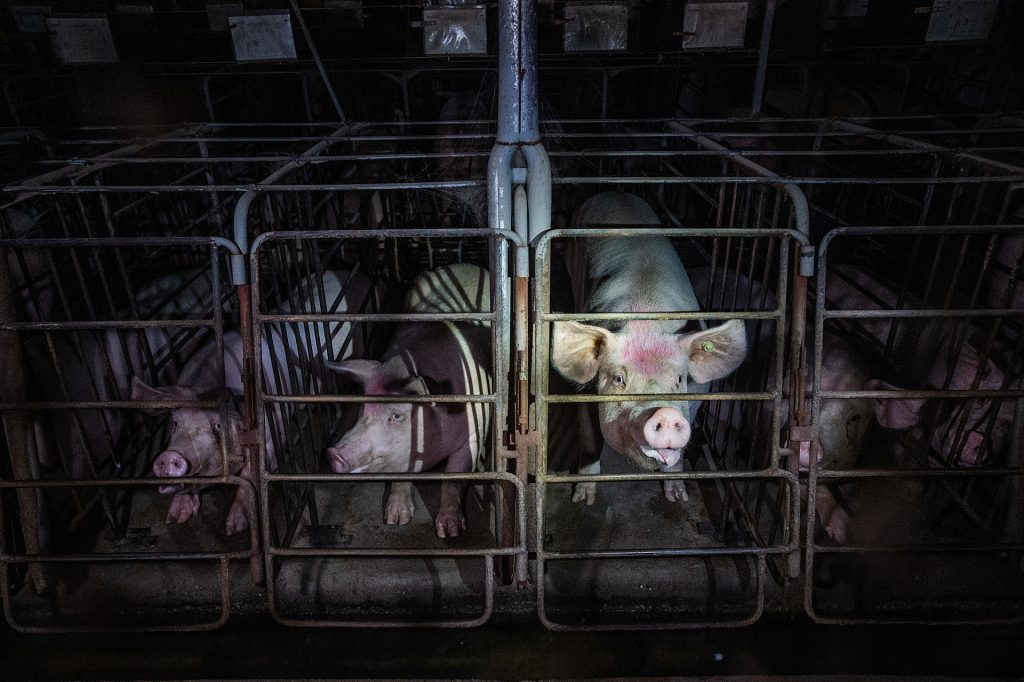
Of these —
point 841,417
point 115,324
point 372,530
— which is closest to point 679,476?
point 841,417

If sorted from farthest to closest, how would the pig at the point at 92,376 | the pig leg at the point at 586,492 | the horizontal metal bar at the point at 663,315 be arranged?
the pig leg at the point at 586,492 → the pig at the point at 92,376 → the horizontal metal bar at the point at 663,315

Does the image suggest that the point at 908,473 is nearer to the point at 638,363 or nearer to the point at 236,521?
the point at 638,363

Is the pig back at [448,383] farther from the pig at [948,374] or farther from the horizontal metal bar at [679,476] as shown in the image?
the pig at [948,374]

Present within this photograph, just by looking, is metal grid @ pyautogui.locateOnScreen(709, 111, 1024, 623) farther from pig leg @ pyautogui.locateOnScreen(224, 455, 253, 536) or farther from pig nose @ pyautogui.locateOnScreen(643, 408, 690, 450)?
pig leg @ pyautogui.locateOnScreen(224, 455, 253, 536)

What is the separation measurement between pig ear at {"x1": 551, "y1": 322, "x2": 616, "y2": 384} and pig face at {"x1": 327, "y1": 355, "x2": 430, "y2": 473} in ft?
2.39

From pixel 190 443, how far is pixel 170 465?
0.59 feet

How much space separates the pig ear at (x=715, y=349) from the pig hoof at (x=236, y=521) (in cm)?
254

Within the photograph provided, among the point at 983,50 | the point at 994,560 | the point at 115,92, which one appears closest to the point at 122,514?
the point at 994,560

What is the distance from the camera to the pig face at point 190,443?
361 cm

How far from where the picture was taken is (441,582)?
11.5 ft

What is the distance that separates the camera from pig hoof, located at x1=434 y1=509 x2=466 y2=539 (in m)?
3.74

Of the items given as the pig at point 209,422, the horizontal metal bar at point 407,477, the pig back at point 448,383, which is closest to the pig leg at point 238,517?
the pig at point 209,422

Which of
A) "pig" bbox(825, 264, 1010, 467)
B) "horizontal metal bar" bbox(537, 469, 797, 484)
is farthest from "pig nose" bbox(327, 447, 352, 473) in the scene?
"pig" bbox(825, 264, 1010, 467)

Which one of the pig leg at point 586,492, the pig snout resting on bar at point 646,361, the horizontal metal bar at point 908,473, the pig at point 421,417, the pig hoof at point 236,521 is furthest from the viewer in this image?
the pig leg at point 586,492
